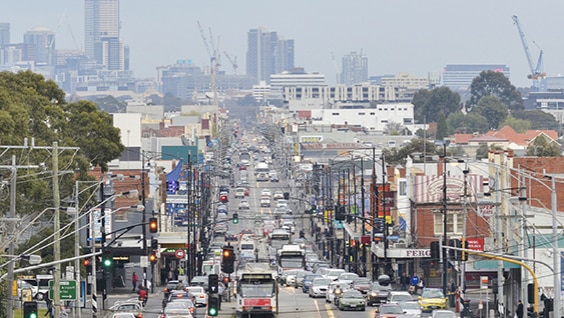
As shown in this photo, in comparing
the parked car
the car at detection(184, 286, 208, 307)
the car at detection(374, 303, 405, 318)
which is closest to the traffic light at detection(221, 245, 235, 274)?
the car at detection(184, 286, 208, 307)

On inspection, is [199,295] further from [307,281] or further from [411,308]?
[411,308]

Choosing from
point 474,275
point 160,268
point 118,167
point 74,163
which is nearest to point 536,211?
point 474,275

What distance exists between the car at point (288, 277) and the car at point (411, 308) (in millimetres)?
32047

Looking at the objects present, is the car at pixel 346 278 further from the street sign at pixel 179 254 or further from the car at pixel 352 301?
the street sign at pixel 179 254

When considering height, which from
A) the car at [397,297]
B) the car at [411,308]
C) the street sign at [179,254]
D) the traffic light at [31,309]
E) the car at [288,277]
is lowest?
the car at [288,277]

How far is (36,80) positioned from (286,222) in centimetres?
9506

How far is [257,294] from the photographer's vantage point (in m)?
80.5

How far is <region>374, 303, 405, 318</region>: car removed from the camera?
74.9 meters

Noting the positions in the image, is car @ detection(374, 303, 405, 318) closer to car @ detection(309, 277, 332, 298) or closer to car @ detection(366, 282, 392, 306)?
car @ detection(366, 282, 392, 306)

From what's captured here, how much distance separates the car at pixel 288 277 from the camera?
369 feet

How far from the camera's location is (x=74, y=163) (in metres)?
91.8

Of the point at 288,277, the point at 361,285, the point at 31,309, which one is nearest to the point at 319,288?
the point at 361,285

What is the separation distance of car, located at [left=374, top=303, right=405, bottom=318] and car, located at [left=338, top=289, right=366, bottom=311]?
30.5 ft

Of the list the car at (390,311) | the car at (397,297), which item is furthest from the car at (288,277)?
the car at (390,311)
